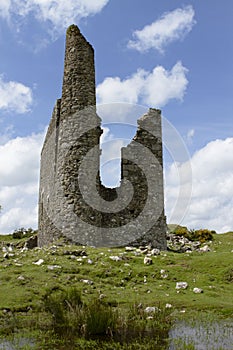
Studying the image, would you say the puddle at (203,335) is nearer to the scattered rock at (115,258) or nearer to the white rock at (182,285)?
the white rock at (182,285)

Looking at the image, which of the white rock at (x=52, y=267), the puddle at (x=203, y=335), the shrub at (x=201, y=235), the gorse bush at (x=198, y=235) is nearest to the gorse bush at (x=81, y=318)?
the puddle at (x=203, y=335)

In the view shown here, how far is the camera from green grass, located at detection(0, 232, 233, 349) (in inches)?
370

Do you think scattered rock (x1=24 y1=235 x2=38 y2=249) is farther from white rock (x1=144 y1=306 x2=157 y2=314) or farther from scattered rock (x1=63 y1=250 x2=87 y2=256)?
white rock (x1=144 y1=306 x2=157 y2=314)

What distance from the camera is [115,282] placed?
12.0 meters

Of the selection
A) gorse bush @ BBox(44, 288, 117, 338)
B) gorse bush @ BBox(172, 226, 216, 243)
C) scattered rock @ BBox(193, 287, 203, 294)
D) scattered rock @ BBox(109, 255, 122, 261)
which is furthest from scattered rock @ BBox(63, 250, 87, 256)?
gorse bush @ BBox(172, 226, 216, 243)

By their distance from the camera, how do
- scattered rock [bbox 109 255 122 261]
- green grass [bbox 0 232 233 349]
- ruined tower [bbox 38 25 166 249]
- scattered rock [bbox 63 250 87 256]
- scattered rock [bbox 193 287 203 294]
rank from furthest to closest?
ruined tower [bbox 38 25 166 249] < scattered rock [bbox 63 250 87 256] < scattered rock [bbox 109 255 122 261] < scattered rock [bbox 193 287 203 294] < green grass [bbox 0 232 233 349]

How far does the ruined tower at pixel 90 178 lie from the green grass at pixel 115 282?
3.68 m

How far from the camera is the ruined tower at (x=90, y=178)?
1886 cm

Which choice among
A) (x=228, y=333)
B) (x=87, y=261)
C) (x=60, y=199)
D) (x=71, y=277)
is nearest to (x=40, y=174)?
(x=60, y=199)

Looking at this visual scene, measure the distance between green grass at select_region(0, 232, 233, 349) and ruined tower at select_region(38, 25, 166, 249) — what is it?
12.1ft

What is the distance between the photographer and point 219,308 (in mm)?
9672

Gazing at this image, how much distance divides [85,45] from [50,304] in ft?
49.5

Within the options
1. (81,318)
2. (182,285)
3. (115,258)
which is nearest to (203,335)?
(81,318)

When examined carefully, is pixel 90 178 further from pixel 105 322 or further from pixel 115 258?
pixel 105 322
